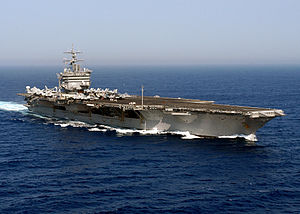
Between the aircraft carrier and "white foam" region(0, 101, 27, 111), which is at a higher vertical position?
the aircraft carrier

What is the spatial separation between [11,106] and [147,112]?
30.4 metres

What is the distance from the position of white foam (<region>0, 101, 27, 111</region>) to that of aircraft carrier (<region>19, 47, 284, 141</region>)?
251 inches

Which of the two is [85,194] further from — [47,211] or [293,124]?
[293,124]

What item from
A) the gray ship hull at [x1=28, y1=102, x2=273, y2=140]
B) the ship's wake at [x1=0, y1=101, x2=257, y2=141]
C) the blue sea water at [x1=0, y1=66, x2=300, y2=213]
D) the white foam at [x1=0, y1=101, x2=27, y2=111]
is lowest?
the blue sea water at [x1=0, y1=66, x2=300, y2=213]

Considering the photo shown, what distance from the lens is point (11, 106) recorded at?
5691cm

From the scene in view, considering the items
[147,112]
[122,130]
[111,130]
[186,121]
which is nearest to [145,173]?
[186,121]

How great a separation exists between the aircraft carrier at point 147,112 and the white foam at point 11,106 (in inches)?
251

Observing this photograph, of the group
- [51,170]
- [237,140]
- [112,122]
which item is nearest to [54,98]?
[112,122]

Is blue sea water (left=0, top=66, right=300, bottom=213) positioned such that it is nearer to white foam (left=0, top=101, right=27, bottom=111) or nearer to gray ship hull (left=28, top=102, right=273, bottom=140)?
gray ship hull (left=28, top=102, right=273, bottom=140)

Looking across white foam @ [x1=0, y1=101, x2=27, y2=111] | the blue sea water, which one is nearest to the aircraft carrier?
the blue sea water

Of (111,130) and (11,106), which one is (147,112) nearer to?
(111,130)

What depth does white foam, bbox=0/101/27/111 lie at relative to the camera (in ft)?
179

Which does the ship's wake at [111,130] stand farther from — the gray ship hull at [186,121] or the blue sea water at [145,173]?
the blue sea water at [145,173]

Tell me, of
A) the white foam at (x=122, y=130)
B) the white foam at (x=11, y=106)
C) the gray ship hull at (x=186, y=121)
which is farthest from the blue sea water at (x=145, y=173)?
the white foam at (x=11, y=106)
